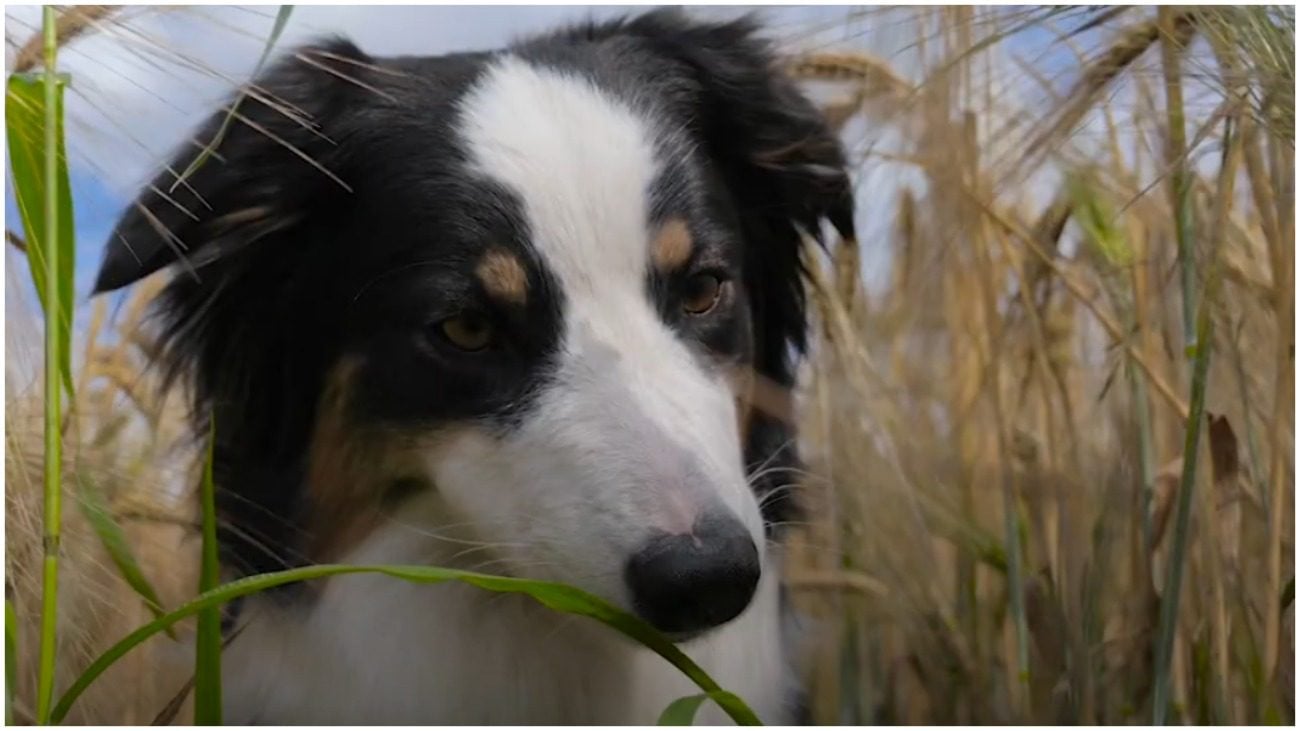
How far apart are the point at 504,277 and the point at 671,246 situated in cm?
15

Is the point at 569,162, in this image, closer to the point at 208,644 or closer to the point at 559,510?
the point at 559,510

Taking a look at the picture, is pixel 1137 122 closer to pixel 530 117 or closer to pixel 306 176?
pixel 530 117

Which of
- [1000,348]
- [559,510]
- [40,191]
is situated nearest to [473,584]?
[559,510]

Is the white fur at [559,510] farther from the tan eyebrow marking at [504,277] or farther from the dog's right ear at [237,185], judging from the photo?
the dog's right ear at [237,185]

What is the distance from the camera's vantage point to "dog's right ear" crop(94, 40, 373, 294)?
1.29 m

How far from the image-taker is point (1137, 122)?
1.36 meters

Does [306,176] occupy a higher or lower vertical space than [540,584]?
higher

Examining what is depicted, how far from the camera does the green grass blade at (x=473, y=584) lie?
100cm

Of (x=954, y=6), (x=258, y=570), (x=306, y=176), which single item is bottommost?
(x=258, y=570)

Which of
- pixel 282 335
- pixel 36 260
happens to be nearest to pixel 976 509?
pixel 282 335

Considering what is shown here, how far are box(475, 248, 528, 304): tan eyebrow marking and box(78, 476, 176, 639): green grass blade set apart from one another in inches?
14.0

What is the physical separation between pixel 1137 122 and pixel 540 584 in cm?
70

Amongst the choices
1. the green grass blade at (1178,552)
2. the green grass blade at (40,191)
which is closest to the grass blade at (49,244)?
the green grass blade at (40,191)

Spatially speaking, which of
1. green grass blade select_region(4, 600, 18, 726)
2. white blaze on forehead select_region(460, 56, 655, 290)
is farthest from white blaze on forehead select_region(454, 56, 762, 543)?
green grass blade select_region(4, 600, 18, 726)
